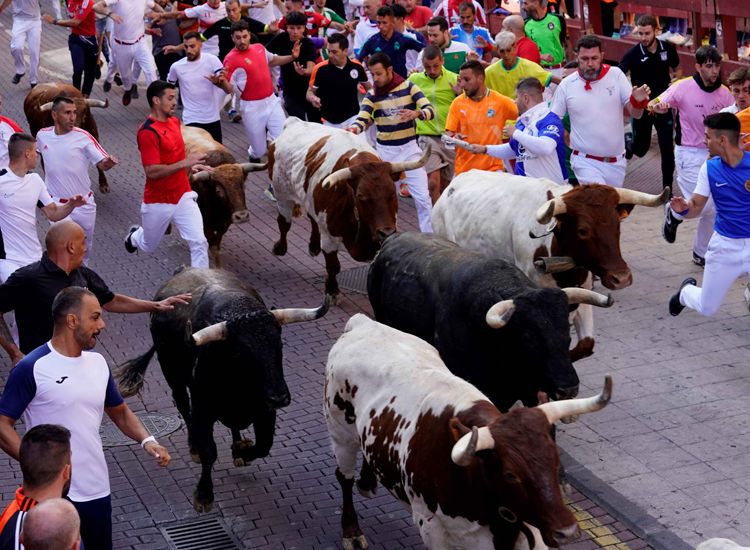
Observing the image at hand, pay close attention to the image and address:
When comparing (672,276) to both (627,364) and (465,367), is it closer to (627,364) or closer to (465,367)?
(627,364)

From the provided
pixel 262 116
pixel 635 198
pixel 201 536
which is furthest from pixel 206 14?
pixel 201 536

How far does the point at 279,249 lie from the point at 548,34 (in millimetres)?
6546

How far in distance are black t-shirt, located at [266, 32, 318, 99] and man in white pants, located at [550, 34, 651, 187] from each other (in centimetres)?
549

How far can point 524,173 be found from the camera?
1116 cm

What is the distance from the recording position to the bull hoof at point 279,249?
13.2m

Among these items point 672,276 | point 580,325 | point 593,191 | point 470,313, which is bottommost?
point 672,276

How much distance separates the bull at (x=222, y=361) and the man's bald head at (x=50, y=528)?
8.99 feet

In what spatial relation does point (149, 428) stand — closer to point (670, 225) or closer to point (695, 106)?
point (670, 225)

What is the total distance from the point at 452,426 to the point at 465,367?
1963 millimetres

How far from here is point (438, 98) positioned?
1348 cm

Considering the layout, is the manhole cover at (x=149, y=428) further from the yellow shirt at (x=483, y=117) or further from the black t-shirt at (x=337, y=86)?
the black t-shirt at (x=337, y=86)

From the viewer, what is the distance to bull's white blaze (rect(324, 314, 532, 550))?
5.85m

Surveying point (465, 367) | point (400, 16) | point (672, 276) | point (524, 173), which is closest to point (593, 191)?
point (465, 367)

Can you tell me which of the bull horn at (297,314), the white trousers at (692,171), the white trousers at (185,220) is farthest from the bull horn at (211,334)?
the white trousers at (692,171)
